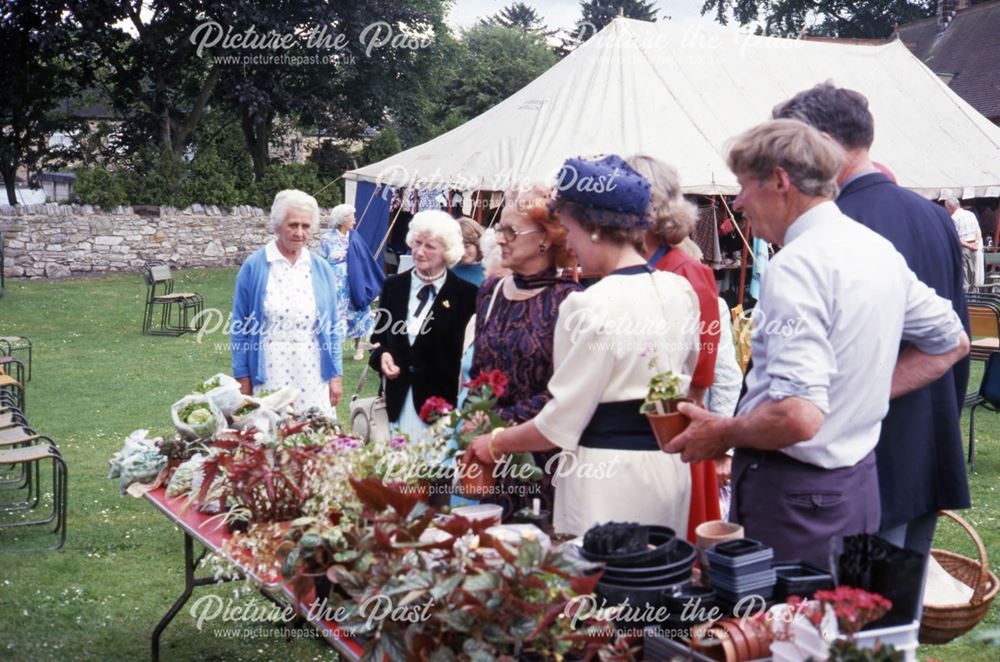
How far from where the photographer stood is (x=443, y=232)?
5.00 meters

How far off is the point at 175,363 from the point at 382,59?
20.8 metres

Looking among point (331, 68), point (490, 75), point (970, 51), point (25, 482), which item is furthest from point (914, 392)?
point (490, 75)

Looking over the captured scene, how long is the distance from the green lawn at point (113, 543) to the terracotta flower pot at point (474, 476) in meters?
1.89

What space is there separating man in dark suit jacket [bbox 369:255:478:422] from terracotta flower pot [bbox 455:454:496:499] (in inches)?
72.2

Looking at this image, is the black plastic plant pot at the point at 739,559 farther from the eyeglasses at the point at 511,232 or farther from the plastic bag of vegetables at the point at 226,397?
the plastic bag of vegetables at the point at 226,397

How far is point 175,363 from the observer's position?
39.8 feet

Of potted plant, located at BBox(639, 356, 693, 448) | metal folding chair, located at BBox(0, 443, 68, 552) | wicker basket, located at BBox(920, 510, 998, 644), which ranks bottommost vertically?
metal folding chair, located at BBox(0, 443, 68, 552)

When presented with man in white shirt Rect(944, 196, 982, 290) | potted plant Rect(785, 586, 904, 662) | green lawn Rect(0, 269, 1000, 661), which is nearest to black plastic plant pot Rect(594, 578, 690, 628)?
potted plant Rect(785, 586, 904, 662)

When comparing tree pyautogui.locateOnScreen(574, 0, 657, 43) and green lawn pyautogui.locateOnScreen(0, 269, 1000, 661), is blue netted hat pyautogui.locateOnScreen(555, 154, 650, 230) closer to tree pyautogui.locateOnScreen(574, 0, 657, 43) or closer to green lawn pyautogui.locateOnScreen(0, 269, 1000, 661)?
green lawn pyautogui.locateOnScreen(0, 269, 1000, 661)

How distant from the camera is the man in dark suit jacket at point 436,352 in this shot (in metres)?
4.77

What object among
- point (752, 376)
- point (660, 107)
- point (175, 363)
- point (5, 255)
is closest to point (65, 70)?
point (5, 255)

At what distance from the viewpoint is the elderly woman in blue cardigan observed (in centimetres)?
536

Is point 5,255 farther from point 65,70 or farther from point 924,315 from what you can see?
point 924,315

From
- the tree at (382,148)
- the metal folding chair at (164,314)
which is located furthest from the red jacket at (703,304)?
the tree at (382,148)
